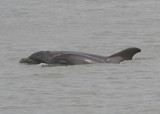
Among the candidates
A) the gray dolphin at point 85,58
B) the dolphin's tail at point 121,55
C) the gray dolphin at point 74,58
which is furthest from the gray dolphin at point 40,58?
the dolphin's tail at point 121,55

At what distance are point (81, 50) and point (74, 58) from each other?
3.72 metres

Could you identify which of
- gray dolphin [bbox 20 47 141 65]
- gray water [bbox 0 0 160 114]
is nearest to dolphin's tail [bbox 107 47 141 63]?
gray dolphin [bbox 20 47 141 65]

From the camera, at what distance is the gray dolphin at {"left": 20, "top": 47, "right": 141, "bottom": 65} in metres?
Answer: 25.9

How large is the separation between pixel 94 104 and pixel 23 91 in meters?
2.32

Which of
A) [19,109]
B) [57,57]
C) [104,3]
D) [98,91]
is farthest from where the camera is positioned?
[104,3]

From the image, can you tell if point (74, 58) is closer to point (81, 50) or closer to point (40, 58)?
point (40, 58)

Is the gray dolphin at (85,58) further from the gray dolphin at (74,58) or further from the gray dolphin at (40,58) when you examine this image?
the gray dolphin at (40,58)

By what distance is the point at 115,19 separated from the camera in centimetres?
3900

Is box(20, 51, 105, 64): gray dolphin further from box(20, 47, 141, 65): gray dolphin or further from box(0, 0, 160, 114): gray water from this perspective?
box(0, 0, 160, 114): gray water

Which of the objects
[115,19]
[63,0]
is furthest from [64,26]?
[63,0]

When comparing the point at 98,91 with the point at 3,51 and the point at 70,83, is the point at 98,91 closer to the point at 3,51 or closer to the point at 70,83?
the point at 70,83

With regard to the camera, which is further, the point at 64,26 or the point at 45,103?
the point at 64,26

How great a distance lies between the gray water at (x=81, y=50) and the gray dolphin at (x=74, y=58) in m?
0.27

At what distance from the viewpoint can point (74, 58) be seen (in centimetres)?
2591
